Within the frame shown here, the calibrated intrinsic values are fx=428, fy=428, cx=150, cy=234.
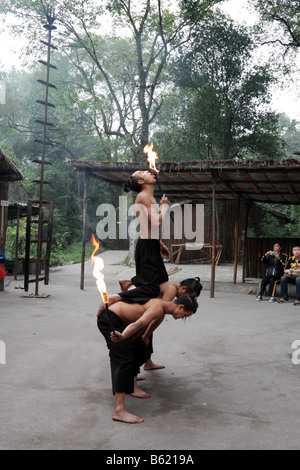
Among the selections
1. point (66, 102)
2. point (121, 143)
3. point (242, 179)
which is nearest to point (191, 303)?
point (242, 179)

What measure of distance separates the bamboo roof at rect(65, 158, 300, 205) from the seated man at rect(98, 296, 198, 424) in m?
6.14

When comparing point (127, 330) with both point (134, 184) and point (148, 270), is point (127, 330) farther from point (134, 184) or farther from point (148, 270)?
point (134, 184)

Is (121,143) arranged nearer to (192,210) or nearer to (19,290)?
(192,210)

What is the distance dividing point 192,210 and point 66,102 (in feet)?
40.4

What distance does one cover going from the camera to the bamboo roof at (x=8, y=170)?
416 inches

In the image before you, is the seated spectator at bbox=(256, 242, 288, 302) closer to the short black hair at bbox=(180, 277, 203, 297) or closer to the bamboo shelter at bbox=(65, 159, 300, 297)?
the bamboo shelter at bbox=(65, 159, 300, 297)

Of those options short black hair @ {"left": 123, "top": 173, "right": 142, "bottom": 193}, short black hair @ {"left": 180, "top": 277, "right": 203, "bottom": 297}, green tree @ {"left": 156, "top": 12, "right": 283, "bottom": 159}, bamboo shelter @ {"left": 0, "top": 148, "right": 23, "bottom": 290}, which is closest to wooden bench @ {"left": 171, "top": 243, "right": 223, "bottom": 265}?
green tree @ {"left": 156, "top": 12, "right": 283, "bottom": 159}

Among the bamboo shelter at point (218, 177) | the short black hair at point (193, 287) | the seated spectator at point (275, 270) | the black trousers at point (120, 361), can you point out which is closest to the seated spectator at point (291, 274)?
the seated spectator at point (275, 270)

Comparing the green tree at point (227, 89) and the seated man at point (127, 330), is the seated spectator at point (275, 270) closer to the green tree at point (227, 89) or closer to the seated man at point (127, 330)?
the seated man at point (127, 330)

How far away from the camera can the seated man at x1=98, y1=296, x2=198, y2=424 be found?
3289 mm

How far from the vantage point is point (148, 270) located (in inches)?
154
